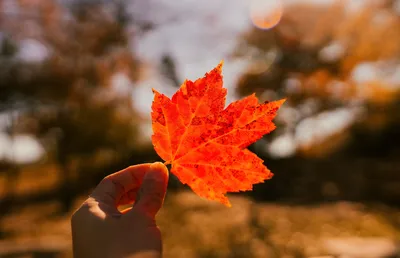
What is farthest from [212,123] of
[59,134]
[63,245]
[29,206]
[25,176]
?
[25,176]

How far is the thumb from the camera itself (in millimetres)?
1010

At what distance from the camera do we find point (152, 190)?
1.03 m

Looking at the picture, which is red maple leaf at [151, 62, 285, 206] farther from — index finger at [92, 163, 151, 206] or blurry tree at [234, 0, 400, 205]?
blurry tree at [234, 0, 400, 205]

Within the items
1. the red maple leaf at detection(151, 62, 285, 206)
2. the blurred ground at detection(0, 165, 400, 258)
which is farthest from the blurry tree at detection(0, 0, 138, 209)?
the red maple leaf at detection(151, 62, 285, 206)

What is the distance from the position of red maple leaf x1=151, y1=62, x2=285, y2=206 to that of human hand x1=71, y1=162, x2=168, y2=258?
165 mm

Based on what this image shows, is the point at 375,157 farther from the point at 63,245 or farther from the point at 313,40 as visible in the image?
the point at 63,245

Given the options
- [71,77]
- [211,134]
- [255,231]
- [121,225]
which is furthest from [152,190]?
[71,77]

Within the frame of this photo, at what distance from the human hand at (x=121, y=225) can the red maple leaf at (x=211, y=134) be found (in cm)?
17

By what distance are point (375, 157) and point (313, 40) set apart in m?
7.79

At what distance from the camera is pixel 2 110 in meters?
14.6

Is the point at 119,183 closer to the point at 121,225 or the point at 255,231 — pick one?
the point at 121,225

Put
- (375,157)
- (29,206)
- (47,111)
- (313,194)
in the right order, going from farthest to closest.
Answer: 1. (29,206)
2. (375,157)
3. (47,111)
4. (313,194)

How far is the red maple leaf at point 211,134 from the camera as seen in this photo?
1.16 meters

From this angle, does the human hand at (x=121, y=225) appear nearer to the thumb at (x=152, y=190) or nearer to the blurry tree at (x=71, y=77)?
the thumb at (x=152, y=190)
